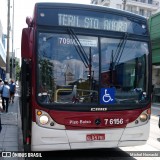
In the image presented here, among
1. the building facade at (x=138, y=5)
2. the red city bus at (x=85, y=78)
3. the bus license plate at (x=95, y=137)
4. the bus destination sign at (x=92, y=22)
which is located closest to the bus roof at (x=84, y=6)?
the red city bus at (x=85, y=78)

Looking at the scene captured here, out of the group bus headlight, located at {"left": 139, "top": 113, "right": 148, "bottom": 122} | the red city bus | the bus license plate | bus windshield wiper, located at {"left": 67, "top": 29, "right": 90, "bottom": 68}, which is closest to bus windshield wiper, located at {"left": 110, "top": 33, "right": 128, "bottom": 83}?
the red city bus

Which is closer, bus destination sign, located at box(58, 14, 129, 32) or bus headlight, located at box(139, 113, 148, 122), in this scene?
bus destination sign, located at box(58, 14, 129, 32)

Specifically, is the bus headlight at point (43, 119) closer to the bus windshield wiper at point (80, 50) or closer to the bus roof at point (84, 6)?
the bus windshield wiper at point (80, 50)

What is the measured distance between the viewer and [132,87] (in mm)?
6559

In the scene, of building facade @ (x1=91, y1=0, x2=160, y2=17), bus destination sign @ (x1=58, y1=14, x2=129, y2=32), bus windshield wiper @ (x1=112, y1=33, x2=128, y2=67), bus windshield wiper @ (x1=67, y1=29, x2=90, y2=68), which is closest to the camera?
bus windshield wiper @ (x1=67, y1=29, x2=90, y2=68)

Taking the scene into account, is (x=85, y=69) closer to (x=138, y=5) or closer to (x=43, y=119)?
(x=43, y=119)

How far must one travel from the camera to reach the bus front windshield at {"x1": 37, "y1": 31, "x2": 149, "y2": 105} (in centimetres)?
602

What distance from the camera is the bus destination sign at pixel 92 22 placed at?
6.29 m

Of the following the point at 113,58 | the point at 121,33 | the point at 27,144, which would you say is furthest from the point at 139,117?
the point at 27,144

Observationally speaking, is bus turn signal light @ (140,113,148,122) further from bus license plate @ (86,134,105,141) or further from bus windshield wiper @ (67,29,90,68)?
bus windshield wiper @ (67,29,90,68)

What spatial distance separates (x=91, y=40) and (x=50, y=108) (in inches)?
60.1

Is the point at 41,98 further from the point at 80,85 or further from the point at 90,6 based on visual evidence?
the point at 90,6

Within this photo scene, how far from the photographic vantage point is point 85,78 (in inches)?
243

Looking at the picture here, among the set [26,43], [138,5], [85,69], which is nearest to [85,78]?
[85,69]
